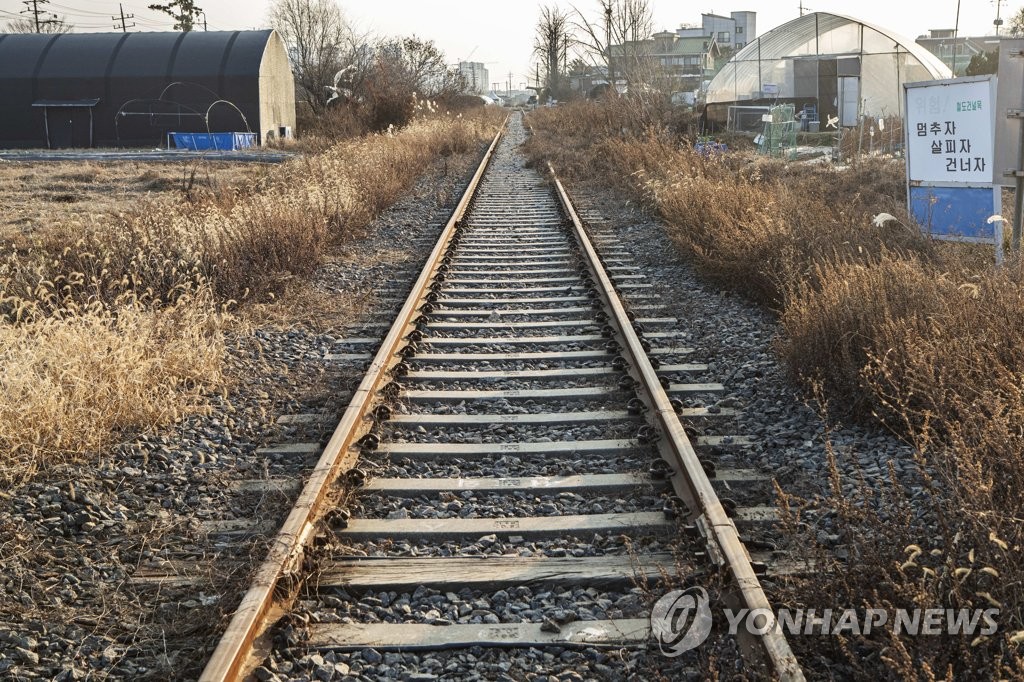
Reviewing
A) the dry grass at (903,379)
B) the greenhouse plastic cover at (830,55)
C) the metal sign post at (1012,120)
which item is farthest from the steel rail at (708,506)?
the greenhouse plastic cover at (830,55)

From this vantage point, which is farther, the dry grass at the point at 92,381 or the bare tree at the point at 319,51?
the bare tree at the point at 319,51

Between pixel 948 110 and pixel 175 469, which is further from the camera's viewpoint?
pixel 948 110

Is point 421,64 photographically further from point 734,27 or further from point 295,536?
point 734,27

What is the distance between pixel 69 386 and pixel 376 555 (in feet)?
8.76

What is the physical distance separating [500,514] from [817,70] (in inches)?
1167

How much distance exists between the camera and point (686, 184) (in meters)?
12.9

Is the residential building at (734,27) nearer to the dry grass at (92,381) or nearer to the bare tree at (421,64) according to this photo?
the bare tree at (421,64)

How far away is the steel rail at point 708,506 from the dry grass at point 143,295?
281cm

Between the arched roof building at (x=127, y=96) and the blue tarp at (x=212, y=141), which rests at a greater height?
the arched roof building at (x=127, y=96)

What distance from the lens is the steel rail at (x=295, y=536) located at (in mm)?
3107

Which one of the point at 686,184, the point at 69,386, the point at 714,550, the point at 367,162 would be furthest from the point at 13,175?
the point at 714,550

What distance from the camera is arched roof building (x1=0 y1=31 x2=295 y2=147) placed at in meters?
35.9

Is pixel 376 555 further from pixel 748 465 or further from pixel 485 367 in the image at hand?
pixel 485 367

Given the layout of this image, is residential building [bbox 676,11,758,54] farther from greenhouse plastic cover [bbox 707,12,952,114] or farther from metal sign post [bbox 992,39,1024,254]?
metal sign post [bbox 992,39,1024,254]
